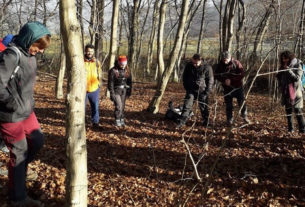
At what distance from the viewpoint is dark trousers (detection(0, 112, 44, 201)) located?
2576 millimetres

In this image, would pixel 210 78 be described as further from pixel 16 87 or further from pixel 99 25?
pixel 16 87

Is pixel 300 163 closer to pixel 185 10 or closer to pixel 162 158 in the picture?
pixel 162 158

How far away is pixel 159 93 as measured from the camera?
830cm

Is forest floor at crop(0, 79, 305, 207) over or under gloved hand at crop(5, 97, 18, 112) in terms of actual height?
under

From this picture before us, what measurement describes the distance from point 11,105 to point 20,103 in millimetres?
103

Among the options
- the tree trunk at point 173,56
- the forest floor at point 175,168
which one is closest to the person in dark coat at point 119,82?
the forest floor at point 175,168

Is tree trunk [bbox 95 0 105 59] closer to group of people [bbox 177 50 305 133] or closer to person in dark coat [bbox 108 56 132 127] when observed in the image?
person in dark coat [bbox 108 56 132 127]

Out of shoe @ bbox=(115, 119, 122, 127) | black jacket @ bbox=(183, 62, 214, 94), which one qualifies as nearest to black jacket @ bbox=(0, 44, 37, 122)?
shoe @ bbox=(115, 119, 122, 127)

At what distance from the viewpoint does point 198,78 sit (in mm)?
6301

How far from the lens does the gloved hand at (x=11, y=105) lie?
2.44 m

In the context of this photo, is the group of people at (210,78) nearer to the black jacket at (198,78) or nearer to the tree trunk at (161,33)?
the black jacket at (198,78)

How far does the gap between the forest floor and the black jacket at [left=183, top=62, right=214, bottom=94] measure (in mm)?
1046

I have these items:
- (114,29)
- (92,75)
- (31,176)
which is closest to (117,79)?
(92,75)

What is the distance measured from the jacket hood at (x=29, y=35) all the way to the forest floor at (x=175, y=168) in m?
1.67
